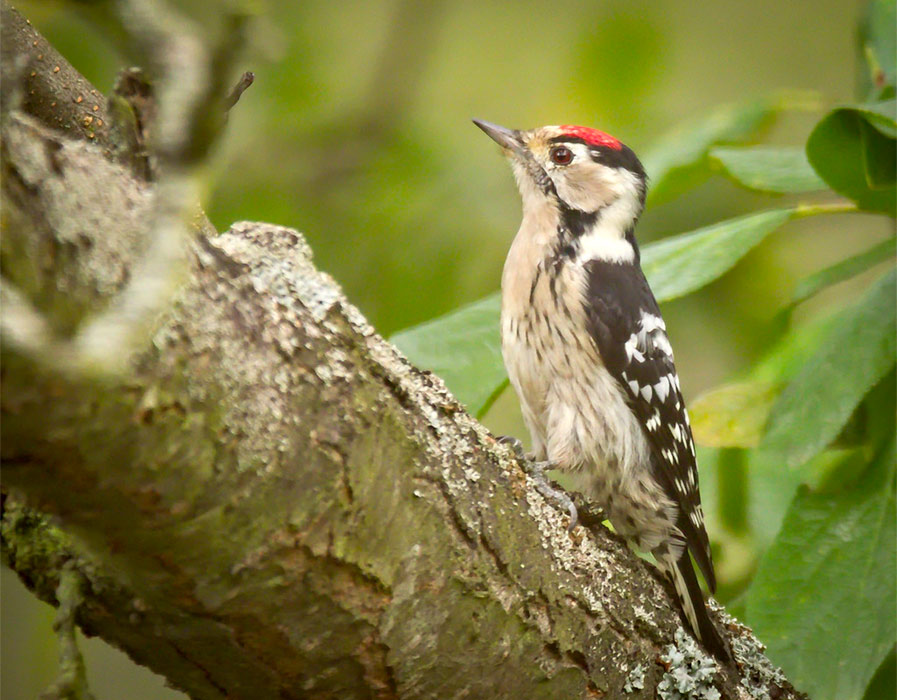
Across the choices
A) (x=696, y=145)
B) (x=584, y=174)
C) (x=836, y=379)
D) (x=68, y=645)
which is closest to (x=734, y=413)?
(x=836, y=379)

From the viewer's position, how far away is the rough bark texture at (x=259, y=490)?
85 cm

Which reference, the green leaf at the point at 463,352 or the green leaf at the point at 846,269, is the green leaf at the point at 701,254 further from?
the green leaf at the point at 463,352

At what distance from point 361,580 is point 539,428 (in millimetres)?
1492

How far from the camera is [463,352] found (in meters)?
2.18

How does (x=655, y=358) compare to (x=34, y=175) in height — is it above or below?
above

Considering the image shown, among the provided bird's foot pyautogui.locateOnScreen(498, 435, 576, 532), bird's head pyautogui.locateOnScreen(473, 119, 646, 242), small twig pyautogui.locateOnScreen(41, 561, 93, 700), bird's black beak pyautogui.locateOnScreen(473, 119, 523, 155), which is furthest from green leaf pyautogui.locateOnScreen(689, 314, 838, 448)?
small twig pyautogui.locateOnScreen(41, 561, 93, 700)

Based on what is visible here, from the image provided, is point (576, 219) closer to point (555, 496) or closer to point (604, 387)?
point (604, 387)

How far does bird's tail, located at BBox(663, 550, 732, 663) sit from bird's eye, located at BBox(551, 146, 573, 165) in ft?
4.21

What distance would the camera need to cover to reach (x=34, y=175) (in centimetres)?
84

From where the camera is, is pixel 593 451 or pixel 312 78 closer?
pixel 593 451

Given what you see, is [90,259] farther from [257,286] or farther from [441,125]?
[441,125]

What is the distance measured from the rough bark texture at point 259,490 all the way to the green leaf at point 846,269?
1.08 m

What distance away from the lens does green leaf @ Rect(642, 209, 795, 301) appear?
217 cm

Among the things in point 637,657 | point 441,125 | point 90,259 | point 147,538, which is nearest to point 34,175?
point 90,259
